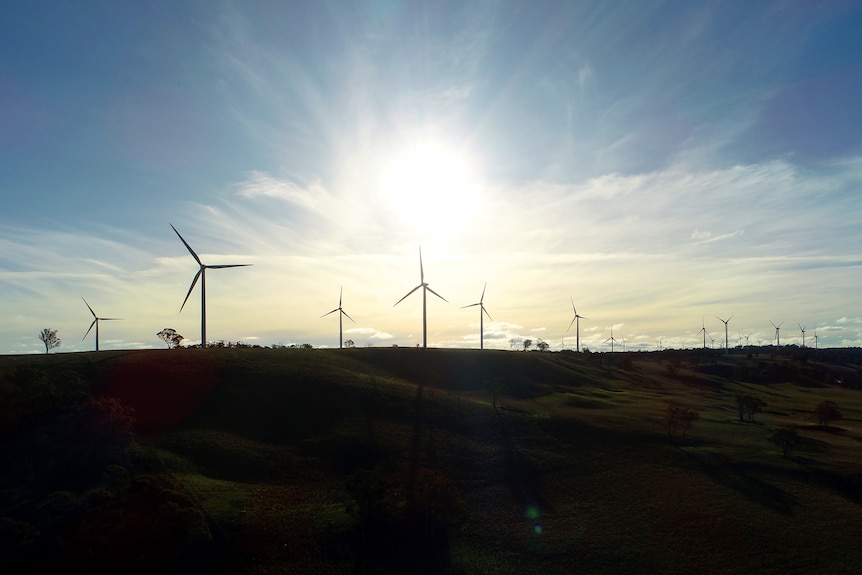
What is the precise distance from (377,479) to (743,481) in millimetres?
44366

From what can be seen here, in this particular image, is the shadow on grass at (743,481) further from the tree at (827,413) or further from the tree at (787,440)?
the tree at (827,413)

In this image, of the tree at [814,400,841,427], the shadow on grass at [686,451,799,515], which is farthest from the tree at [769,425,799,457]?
the tree at [814,400,841,427]

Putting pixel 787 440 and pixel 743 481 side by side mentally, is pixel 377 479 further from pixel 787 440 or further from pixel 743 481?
pixel 787 440

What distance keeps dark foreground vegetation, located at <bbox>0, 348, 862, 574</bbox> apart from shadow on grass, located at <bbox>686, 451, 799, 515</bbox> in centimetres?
29

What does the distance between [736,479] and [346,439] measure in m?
49.3

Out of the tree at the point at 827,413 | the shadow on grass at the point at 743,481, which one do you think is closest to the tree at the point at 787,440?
the shadow on grass at the point at 743,481

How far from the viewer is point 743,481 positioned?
59.7 meters

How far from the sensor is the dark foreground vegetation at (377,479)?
1551 inches

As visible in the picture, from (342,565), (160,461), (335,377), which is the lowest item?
(342,565)

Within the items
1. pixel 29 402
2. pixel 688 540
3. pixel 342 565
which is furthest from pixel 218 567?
pixel 688 540

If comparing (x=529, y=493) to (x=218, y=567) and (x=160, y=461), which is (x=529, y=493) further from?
(x=160, y=461)

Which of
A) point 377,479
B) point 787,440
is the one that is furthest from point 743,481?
point 377,479

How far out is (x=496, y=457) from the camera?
6600 centimetres

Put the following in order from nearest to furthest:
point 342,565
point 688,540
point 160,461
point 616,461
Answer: point 342,565 < point 688,540 < point 160,461 < point 616,461
